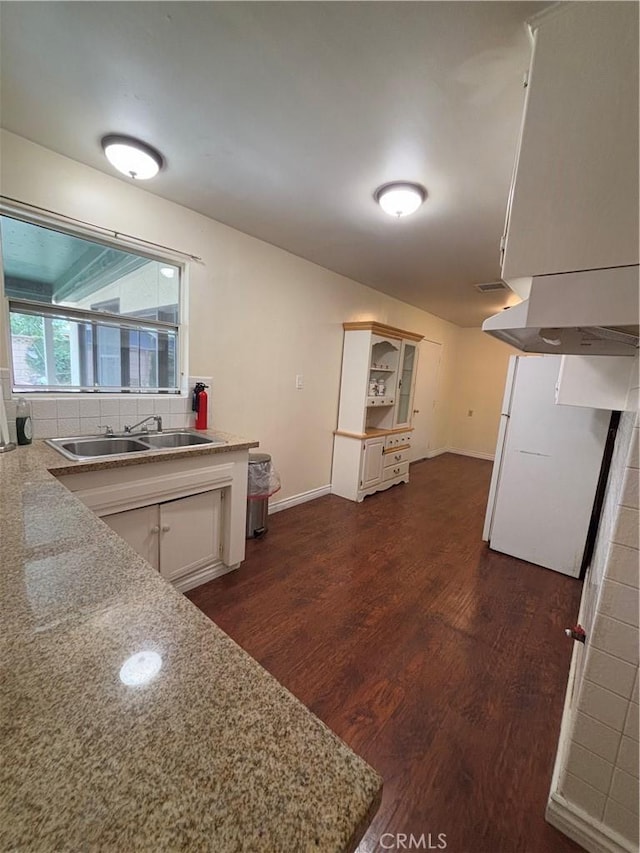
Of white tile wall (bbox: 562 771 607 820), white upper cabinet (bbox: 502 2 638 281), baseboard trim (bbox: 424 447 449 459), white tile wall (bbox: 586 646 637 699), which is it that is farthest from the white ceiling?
baseboard trim (bbox: 424 447 449 459)

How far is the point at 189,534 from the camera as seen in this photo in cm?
207

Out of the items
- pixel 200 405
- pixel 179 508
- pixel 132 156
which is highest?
pixel 132 156

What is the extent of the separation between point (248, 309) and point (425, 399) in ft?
12.1

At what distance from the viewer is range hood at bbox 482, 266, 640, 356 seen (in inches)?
34.2

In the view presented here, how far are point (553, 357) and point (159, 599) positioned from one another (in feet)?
9.68

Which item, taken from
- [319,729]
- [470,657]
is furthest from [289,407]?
[319,729]

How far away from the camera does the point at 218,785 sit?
15.6 inches

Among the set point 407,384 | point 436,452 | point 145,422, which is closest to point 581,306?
point 145,422

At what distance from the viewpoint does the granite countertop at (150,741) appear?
36 cm

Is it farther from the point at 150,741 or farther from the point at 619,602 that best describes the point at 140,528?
the point at 619,602

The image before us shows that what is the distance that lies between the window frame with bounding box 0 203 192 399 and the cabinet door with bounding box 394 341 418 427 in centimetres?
267

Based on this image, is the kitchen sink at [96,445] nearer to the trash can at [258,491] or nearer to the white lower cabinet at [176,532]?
the white lower cabinet at [176,532]

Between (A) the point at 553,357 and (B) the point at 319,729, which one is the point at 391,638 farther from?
(A) the point at 553,357

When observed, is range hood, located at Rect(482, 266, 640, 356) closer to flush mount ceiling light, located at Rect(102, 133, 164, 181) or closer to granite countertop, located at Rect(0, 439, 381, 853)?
granite countertop, located at Rect(0, 439, 381, 853)
